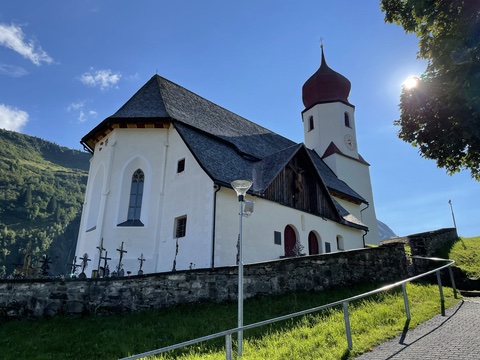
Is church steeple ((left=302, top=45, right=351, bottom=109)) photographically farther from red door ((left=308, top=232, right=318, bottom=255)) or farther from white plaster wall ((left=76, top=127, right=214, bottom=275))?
white plaster wall ((left=76, top=127, right=214, bottom=275))

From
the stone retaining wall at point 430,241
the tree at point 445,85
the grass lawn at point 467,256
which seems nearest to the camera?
the tree at point 445,85

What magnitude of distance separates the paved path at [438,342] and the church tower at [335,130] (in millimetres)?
23498

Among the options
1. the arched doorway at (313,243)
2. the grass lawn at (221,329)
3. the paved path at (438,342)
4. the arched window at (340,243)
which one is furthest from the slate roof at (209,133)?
the paved path at (438,342)

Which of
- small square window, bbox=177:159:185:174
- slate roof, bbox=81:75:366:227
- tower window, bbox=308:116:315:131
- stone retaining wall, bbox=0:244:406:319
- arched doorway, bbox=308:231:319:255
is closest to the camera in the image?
stone retaining wall, bbox=0:244:406:319

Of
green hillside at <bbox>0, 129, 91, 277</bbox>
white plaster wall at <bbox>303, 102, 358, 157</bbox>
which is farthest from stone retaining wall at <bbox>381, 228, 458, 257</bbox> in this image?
green hillside at <bbox>0, 129, 91, 277</bbox>

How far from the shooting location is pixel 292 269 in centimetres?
1202

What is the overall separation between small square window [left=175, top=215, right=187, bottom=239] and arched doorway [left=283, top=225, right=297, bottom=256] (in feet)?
15.3

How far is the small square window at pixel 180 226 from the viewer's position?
17.2m

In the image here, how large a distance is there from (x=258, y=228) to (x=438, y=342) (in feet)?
34.1

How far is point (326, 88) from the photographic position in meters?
36.2

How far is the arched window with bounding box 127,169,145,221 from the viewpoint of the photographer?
18.6 m

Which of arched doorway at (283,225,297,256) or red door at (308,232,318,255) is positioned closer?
arched doorway at (283,225,297,256)

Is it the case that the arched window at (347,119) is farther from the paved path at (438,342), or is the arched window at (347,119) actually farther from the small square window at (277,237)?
the paved path at (438,342)

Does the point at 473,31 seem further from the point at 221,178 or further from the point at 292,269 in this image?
the point at 221,178
